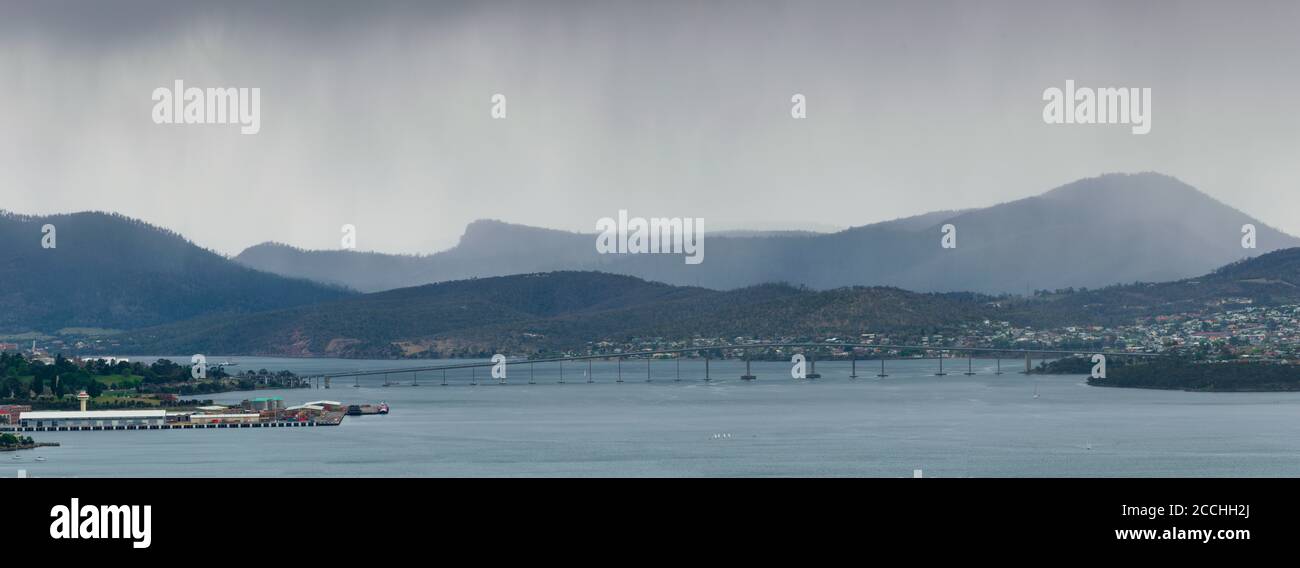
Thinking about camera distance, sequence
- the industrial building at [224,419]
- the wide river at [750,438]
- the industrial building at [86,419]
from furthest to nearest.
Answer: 1. the industrial building at [224,419]
2. the industrial building at [86,419]
3. the wide river at [750,438]

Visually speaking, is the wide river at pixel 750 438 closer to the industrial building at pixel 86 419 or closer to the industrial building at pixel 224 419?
the industrial building at pixel 224 419

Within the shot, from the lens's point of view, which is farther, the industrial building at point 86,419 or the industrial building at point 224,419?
the industrial building at point 224,419

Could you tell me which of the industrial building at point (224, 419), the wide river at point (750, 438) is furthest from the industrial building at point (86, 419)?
the wide river at point (750, 438)

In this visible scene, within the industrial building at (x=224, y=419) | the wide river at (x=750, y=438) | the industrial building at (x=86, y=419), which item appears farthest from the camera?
the industrial building at (x=224, y=419)

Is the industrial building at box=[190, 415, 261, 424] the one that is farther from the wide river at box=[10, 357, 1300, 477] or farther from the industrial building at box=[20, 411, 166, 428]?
the wide river at box=[10, 357, 1300, 477]
